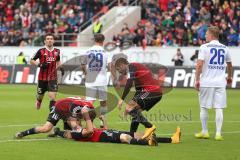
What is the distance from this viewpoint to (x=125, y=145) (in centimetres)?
1410

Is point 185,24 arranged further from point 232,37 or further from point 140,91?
point 140,91

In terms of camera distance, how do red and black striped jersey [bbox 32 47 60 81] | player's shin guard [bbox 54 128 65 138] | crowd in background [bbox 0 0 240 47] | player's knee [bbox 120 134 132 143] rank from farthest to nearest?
crowd in background [bbox 0 0 240 47], red and black striped jersey [bbox 32 47 60 81], player's shin guard [bbox 54 128 65 138], player's knee [bbox 120 134 132 143]

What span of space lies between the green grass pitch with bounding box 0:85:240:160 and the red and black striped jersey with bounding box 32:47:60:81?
124cm

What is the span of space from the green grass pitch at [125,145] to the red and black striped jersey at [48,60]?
4.07 ft

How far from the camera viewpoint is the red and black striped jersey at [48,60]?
66.5 ft

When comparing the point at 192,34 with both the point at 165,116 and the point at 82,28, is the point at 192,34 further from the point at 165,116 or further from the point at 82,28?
the point at 165,116

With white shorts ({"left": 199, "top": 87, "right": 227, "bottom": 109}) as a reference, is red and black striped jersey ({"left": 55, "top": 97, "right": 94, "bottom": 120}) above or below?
below

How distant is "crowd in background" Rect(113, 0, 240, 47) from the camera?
38.6 meters

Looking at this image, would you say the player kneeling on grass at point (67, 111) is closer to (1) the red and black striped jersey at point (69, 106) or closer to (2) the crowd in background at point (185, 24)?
(1) the red and black striped jersey at point (69, 106)

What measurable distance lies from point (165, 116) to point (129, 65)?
6.93 metres

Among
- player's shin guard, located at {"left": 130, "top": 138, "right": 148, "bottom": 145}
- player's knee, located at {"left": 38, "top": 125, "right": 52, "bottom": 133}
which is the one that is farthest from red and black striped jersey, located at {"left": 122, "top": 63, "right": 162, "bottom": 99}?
player's knee, located at {"left": 38, "top": 125, "right": 52, "bottom": 133}

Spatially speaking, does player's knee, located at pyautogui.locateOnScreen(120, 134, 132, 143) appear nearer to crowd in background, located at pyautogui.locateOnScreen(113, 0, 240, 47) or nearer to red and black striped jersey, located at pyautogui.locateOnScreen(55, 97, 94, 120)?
red and black striped jersey, located at pyautogui.locateOnScreen(55, 97, 94, 120)

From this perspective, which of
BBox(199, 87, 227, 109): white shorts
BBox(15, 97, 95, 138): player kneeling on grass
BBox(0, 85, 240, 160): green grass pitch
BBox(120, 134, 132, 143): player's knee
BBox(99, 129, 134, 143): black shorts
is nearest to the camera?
BBox(0, 85, 240, 160): green grass pitch

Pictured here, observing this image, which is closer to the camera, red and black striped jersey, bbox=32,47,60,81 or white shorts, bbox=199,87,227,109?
white shorts, bbox=199,87,227,109
